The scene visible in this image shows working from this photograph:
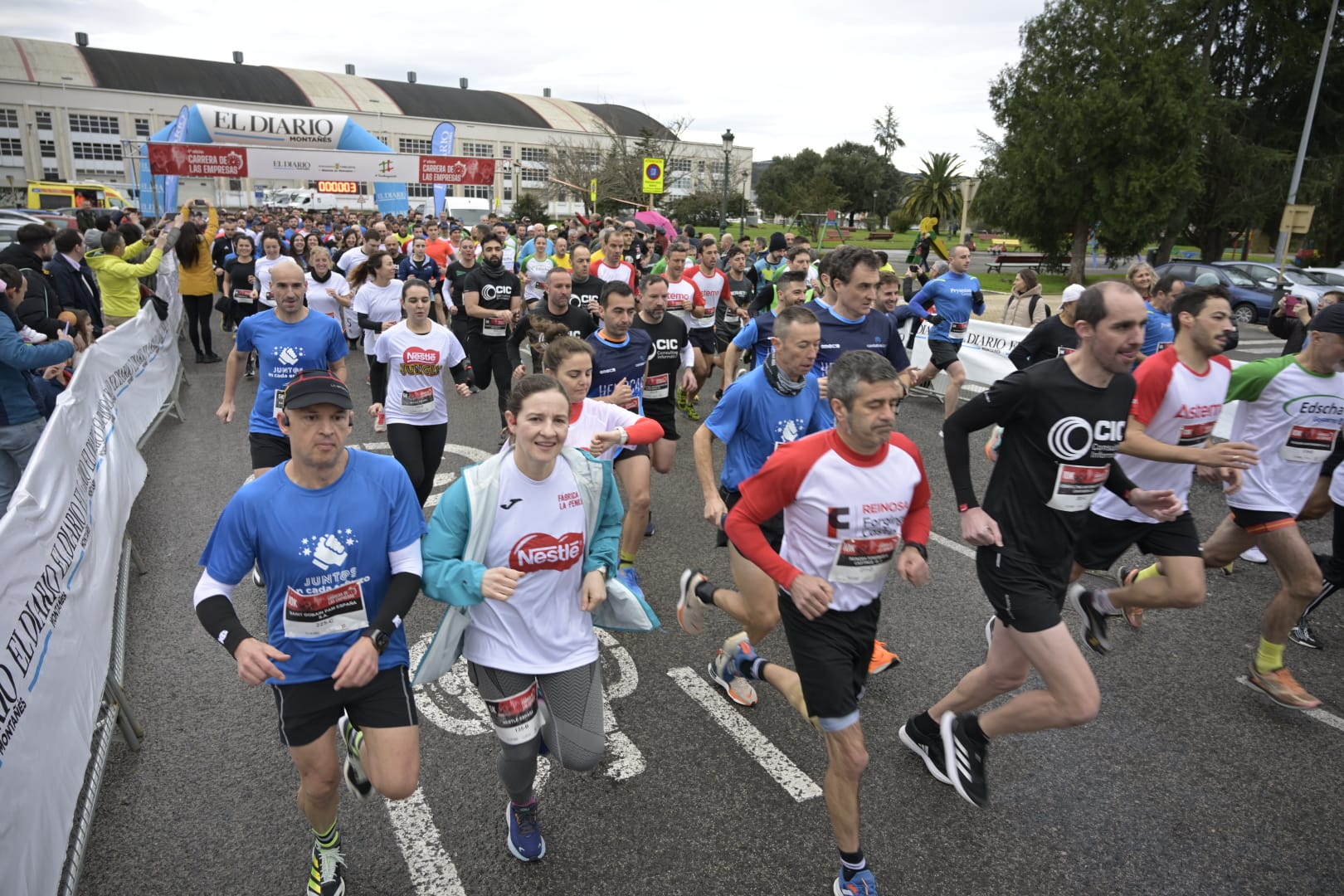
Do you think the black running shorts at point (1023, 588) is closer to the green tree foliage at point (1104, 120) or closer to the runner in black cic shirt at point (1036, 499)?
the runner in black cic shirt at point (1036, 499)

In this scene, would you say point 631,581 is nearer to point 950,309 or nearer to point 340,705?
point 340,705

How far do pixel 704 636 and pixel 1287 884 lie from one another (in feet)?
9.75

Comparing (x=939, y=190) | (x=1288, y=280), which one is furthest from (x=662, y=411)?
(x=939, y=190)

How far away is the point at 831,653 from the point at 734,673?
4.10 ft

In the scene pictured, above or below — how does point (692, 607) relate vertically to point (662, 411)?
below

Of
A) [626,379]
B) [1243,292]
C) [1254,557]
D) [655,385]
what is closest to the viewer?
[626,379]

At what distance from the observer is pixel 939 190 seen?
4631 cm

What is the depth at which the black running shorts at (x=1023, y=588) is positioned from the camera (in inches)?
133

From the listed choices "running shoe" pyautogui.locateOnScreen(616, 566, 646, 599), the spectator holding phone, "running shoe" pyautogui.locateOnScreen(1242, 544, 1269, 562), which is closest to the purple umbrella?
the spectator holding phone

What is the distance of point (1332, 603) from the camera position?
19.0ft

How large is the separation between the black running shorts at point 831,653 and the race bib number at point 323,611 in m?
1.63

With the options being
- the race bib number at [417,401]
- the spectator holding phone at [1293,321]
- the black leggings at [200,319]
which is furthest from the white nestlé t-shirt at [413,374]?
the black leggings at [200,319]

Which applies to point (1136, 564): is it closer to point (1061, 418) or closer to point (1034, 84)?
point (1061, 418)

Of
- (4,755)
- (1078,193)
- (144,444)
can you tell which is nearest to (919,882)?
(4,755)
